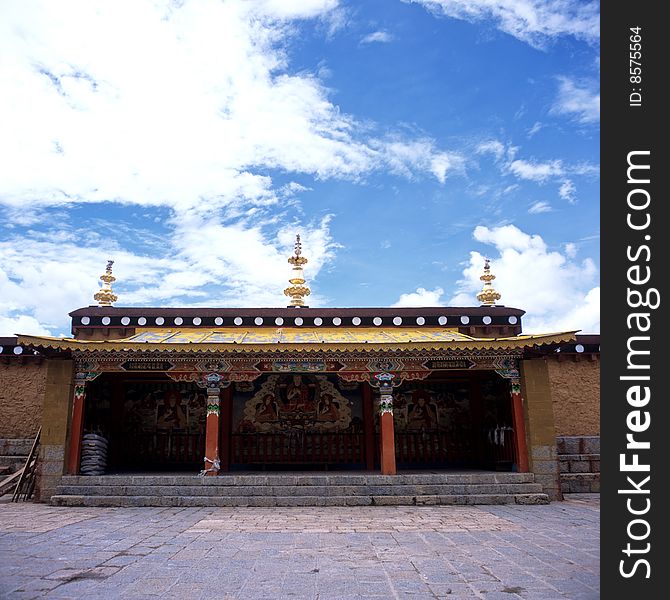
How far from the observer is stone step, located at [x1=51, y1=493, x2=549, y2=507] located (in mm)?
10492

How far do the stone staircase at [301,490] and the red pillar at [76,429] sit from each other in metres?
0.36

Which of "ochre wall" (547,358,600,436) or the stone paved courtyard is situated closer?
the stone paved courtyard

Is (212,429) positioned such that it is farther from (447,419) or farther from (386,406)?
(447,419)

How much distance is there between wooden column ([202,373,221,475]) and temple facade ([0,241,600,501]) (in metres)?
0.03

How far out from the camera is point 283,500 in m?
10.5

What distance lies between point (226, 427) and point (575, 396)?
9.50 metres

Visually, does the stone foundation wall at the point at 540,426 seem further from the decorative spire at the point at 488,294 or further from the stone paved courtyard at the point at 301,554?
the decorative spire at the point at 488,294

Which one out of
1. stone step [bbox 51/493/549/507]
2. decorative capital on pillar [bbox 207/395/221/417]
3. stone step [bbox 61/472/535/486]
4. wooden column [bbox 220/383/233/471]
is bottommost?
stone step [bbox 51/493/549/507]

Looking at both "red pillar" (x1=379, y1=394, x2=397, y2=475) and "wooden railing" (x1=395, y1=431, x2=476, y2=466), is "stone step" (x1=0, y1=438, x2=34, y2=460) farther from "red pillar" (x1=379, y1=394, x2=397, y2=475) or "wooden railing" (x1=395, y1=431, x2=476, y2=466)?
"wooden railing" (x1=395, y1=431, x2=476, y2=466)

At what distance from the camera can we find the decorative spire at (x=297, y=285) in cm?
1725

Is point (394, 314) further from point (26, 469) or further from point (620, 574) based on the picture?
point (620, 574)

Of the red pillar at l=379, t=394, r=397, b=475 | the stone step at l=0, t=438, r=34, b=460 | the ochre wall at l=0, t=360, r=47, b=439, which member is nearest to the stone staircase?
the red pillar at l=379, t=394, r=397, b=475

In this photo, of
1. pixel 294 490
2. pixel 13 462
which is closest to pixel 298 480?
pixel 294 490

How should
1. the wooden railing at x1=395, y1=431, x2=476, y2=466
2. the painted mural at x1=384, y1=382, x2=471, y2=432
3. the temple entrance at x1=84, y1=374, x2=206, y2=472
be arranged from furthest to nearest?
the painted mural at x1=384, y1=382, x2=471, y2=432 → the wooden railing at x1=395, y1=431, x2=476, y2=466 → the temple entrance at x1=84, y1=374, x2=206, y2=472
